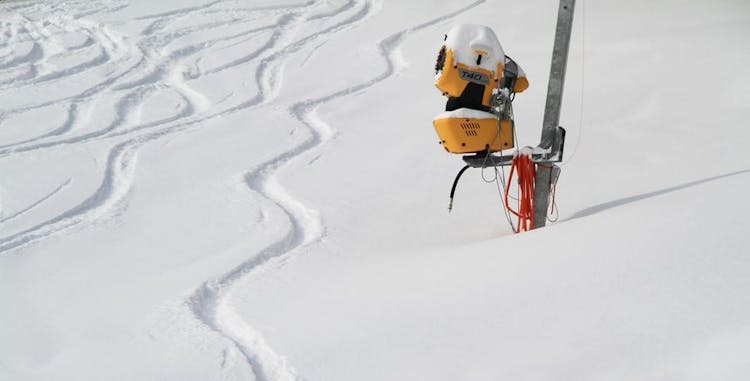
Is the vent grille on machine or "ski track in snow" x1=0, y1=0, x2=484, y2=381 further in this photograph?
"ski track in snow" x1=0, y1=0, x2=484, y2=381

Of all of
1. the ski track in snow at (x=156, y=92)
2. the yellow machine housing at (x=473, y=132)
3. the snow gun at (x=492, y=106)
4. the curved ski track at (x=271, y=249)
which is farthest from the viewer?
the ski track in snow at (x=156, y=92)

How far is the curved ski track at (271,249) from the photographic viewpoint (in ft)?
10.1

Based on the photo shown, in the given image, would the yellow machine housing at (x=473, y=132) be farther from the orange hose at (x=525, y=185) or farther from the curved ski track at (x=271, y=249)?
the curved ski track at (x=271, y=249)

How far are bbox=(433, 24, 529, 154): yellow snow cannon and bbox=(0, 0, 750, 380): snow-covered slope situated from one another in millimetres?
571

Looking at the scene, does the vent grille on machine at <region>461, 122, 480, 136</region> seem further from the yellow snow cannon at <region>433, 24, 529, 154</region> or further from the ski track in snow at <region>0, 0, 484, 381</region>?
the ski track in snow at <region>0, 0, 484, 381</region>

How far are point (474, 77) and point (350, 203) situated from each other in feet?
5.38

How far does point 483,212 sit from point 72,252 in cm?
254

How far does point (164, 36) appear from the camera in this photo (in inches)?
420

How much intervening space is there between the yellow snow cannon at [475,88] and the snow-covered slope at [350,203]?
0.57 m

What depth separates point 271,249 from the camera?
473 centimetres

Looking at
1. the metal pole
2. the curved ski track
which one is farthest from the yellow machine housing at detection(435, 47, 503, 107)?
the curved ski track

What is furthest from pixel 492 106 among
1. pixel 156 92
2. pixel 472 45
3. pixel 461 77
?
pixel 156 92

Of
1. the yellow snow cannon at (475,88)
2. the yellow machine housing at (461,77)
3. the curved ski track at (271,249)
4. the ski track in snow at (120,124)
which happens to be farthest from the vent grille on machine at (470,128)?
the ski track in snow at (120,124)

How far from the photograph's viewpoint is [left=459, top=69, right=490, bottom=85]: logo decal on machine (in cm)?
409
